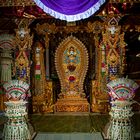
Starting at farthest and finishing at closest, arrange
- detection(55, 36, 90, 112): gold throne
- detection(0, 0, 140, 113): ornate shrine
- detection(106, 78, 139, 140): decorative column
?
detection(55, 36, 90, 112): gold throne → detection(0, 0, 140, 113): ornate shrine → detection(106, 78, 139, 140): decorative column

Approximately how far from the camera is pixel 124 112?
4.95 metres

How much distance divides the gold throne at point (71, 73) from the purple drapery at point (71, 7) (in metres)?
3.40

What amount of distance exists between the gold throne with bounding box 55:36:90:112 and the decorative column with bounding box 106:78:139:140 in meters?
3.05

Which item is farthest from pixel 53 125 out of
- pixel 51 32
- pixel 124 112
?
pixel 51 32

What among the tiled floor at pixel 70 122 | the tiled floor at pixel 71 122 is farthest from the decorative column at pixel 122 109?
the tiled floor at pixel 71 122

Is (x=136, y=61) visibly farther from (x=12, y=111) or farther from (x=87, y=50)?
(x=12, y=111)

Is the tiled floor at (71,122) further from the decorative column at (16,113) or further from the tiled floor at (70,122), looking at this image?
the decorative column at (16,113)

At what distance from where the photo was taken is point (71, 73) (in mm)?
8211

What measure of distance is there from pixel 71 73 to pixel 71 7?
3.78 meters

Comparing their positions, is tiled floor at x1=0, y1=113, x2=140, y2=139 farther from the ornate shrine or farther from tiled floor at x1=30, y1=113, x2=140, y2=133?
the ornate shrine

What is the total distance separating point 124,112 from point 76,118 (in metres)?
2.66

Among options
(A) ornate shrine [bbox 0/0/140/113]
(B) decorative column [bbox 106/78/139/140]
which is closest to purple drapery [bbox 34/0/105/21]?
(B) decorative column [bbox 106/78/139/140]

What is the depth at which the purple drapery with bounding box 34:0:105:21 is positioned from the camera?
4.60m

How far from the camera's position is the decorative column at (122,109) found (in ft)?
16.3
